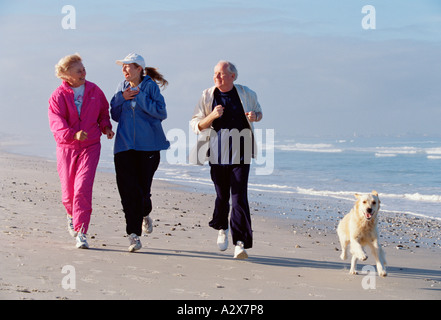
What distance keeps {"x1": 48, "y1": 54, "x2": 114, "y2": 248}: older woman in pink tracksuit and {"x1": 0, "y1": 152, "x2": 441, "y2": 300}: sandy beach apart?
0.47 metres

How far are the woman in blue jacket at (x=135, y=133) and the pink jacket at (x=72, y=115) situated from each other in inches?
8.8

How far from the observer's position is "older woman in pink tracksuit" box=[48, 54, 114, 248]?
619cm

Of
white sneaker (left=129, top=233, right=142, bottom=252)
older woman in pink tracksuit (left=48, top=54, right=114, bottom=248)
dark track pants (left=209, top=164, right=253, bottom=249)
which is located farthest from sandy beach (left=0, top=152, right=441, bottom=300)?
older woman in pink tracksuit (left=48, top=54, right=114, bottom=248)

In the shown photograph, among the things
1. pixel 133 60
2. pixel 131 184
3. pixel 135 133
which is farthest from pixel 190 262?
pixel 133 60

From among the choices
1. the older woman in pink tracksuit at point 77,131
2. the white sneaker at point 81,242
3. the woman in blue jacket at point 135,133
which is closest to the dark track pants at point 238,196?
the woman in blue jacket at point 135,133

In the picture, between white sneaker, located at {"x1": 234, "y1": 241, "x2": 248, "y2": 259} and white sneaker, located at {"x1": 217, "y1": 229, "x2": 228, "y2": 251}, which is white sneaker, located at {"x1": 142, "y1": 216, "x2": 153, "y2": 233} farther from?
white sneaker, located at {"x1": 234, "y1": 241, "x2": 248, "y2": 259}

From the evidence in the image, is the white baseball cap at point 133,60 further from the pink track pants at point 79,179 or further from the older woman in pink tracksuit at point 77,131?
the pink track pants at point 79,179

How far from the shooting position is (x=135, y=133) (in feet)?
20.4

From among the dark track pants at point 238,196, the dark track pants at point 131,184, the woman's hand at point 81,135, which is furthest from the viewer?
the dark track pants at point 131,184

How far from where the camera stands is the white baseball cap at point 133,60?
6227 millimetres

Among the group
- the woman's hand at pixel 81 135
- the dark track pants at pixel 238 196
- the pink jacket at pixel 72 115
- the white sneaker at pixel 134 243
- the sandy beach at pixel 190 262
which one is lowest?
the sandy beach at pixel 190 262

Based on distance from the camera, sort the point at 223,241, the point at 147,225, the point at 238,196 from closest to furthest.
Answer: the point at 238,196, the point at 223,241, the point at 147,225

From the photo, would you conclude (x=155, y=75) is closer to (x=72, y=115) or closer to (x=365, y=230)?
(x=72, y=115)

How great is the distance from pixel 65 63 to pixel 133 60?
724 millimetres
